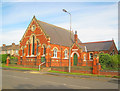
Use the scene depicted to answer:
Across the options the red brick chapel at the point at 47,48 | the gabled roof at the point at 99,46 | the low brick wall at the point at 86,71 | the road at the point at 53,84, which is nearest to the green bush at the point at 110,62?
the low brick wall at the point at 86,71

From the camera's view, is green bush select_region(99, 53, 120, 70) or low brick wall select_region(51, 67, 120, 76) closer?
low brick wall select_region(51, 67, 120, 76)

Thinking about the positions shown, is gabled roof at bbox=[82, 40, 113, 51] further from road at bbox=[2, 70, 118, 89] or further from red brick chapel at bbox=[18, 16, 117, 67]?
road at bbox=[2, 70, 118, 89]

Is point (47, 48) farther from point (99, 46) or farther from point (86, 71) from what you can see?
point (99, 46)

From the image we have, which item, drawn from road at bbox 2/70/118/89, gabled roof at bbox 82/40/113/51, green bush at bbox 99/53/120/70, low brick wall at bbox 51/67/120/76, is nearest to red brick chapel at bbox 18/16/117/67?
gabled roof at bbox 82/40/113/51

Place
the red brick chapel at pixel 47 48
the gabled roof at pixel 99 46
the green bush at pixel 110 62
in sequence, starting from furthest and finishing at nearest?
1. the gabled roof at pixel 99 46
2. the red brick chapel at pixel 47 48
3. the green bush at pixel 110 62

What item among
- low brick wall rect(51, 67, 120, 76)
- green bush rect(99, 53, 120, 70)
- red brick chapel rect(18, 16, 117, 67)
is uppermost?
red brick chapel rect(18, 16, 117, 67)

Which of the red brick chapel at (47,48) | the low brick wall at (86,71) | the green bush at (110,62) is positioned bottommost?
the low brick wall at (86,71)

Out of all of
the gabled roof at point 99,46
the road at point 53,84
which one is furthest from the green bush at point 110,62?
the gabled roof at point 99,46

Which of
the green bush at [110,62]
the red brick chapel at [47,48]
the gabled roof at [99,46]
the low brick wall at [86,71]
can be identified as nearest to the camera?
the low brick wall at [86,71]

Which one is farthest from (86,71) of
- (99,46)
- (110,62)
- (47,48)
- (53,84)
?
(99,46)

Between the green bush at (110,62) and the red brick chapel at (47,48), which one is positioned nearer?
the green bush at (110,62)

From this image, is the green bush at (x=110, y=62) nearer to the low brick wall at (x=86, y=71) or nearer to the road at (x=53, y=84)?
the low brick wall at (x=86, y=71)

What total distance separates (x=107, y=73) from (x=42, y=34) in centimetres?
1857

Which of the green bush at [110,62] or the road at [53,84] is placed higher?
the green bush at [110,62]
